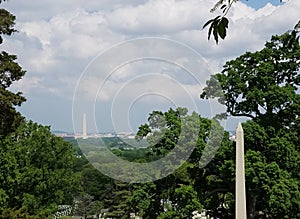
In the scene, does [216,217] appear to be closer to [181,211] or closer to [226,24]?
[181,211]

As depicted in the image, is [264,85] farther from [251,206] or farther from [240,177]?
[240,177]

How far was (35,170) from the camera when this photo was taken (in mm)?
20062

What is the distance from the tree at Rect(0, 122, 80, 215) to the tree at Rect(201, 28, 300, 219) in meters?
7.01

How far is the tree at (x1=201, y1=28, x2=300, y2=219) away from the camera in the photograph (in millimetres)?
13984

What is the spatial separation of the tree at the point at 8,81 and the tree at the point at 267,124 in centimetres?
513

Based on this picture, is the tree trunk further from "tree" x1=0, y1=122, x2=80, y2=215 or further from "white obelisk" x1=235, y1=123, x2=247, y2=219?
"tree" x1=0, y1=122, x2=80, y2=215

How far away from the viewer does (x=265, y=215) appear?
15258 mm

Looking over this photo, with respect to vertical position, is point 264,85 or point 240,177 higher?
point 264,85

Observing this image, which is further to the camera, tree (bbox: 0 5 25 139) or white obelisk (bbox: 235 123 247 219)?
tree (bbox: 0 5 25 139)

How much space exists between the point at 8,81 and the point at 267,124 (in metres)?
6.51

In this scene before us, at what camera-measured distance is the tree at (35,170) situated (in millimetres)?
19047

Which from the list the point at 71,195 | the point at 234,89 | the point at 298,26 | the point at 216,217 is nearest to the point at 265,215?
the point at 216,217

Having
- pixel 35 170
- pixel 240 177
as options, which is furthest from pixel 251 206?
pixel 35 170

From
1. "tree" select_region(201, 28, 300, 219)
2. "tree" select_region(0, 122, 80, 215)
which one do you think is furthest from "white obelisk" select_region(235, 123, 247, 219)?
"tree" select_region(0, 122, 80, 215)
